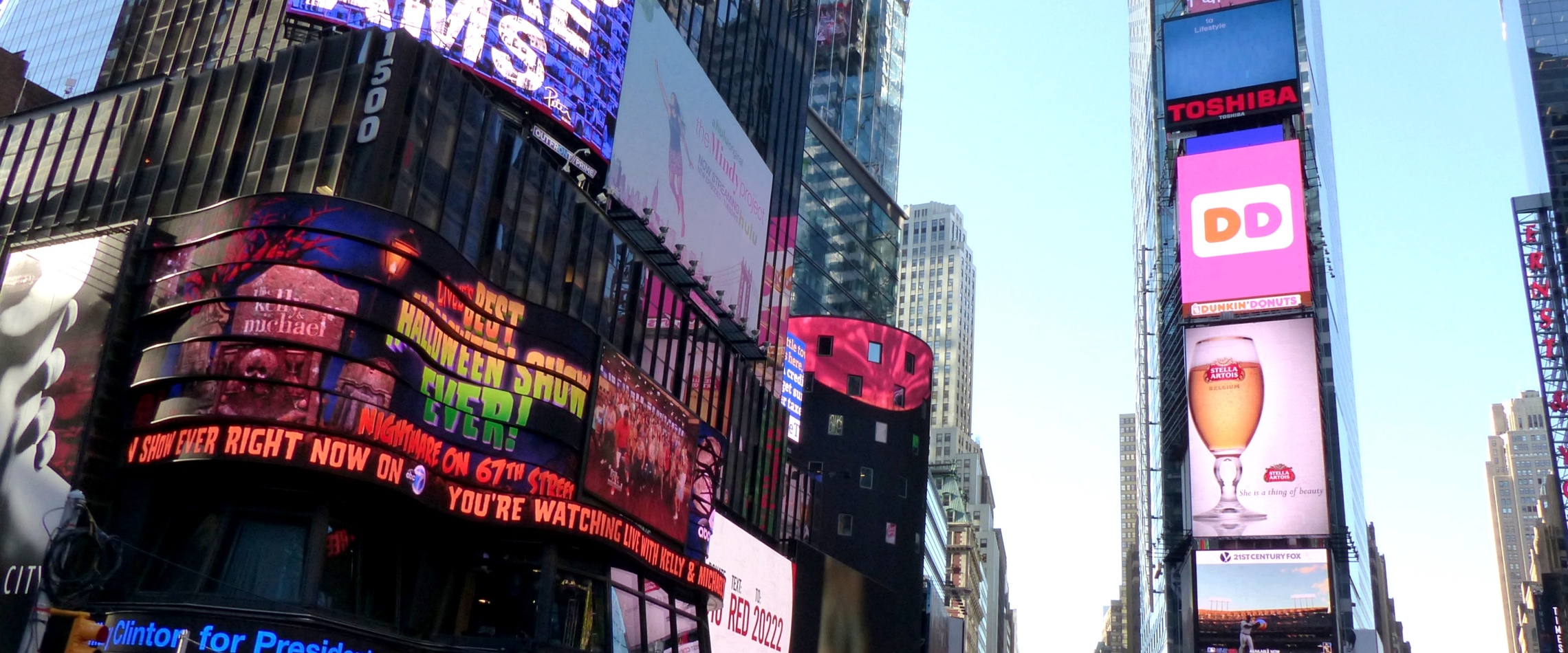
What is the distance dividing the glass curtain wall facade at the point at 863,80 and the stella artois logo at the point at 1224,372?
35534 millimetres

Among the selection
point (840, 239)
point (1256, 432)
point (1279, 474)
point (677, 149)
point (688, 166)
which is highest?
point (840, 239)

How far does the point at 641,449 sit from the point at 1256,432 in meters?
59.1

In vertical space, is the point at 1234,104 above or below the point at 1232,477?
above

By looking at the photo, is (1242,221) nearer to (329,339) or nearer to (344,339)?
(344,339)

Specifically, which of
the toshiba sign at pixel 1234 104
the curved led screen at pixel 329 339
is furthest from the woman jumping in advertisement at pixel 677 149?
the toshiba sign at pixel 1234 104

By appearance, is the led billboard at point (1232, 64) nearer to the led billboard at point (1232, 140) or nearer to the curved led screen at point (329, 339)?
the led billboard at point (1232, 140)

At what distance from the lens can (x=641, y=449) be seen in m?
38.7

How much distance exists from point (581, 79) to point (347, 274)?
19.2 meters

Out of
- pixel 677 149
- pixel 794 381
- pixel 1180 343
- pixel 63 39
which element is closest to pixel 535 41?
pixel 677 149

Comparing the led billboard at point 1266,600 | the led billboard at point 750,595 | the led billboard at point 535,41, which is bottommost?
the led billboard at point 750,595

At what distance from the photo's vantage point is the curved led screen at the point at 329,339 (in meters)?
28.4

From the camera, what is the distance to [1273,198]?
91188mm

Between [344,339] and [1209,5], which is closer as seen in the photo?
[344,339]

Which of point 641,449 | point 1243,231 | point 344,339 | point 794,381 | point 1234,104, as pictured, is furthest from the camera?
point 1234,104
